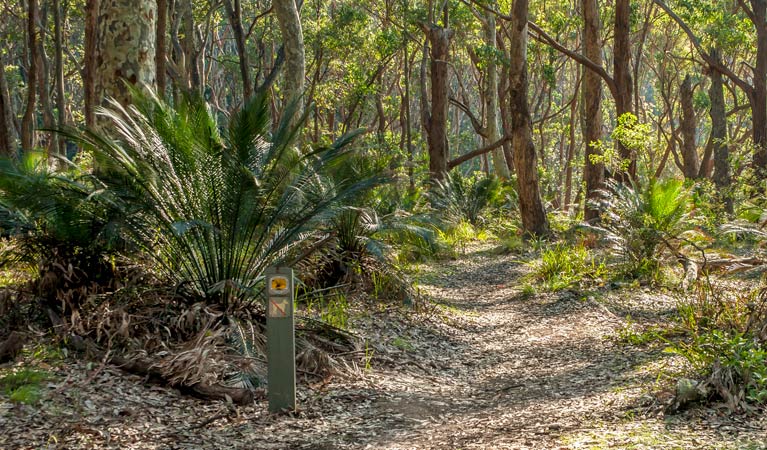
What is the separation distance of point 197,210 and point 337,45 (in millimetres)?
19951

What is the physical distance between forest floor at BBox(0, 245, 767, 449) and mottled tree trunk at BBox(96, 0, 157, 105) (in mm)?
3699

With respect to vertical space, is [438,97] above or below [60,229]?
Result: above

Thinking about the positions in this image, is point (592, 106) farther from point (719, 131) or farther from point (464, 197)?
point (719, 131)

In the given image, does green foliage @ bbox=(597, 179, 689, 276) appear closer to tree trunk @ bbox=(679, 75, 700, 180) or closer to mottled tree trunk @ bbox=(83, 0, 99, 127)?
mottled tree trunk @ bbox=(83, 0, 99, 127)

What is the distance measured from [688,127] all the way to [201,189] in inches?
900

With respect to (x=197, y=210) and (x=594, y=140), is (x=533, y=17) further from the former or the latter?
(x=197, y=210)

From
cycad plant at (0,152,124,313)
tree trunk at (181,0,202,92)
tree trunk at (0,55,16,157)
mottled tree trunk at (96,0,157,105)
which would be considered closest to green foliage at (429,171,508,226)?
tree trunk at (181,0,202,92)

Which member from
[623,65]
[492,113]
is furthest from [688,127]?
[623,65]

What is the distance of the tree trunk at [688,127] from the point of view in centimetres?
2519

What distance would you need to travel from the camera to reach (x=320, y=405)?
591cm

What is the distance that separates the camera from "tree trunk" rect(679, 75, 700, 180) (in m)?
25.2

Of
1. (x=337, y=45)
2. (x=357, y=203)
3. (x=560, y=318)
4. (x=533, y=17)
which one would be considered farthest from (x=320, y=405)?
(x=533, y=17)

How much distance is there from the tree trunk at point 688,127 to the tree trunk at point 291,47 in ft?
48.5

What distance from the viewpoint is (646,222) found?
1098 cm
